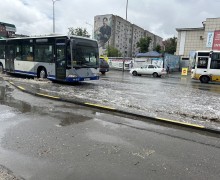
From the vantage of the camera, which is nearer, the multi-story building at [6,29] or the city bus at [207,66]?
the city bus at [207,66]

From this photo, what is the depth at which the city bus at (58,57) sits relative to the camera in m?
13.6

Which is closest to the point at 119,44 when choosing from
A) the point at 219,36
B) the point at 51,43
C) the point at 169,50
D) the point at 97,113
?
the point at 169,50

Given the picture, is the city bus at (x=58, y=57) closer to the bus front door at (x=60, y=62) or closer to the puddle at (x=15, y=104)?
the bus front door at (x=60, y=62)

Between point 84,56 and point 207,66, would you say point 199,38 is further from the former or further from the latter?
point 84,56

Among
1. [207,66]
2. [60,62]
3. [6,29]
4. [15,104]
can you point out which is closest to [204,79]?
[207,66]

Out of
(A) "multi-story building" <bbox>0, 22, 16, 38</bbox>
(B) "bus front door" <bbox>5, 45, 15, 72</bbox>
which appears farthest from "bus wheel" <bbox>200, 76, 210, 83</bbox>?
(A) "multi-story building" <bbox>0, 22, 16, 38</bbox>

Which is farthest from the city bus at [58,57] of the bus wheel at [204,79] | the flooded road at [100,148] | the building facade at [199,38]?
the building facade at [199,38]

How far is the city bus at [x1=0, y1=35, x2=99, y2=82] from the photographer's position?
44.8 ft

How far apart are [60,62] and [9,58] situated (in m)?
6.90

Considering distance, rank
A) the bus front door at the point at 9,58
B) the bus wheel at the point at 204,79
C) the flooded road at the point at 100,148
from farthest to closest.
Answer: the bus wheel at the point at 204,79 → the bus front door at the point at 9,58 → the flooded road at the point at 100,148

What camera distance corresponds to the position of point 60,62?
14094 millimetres

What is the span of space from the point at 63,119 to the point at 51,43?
9.20m

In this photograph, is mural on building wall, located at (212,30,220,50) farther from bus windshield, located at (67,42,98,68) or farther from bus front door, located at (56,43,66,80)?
bus front door, located at (56,43,66,80)

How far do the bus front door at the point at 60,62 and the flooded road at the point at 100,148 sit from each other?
22.8 ft
